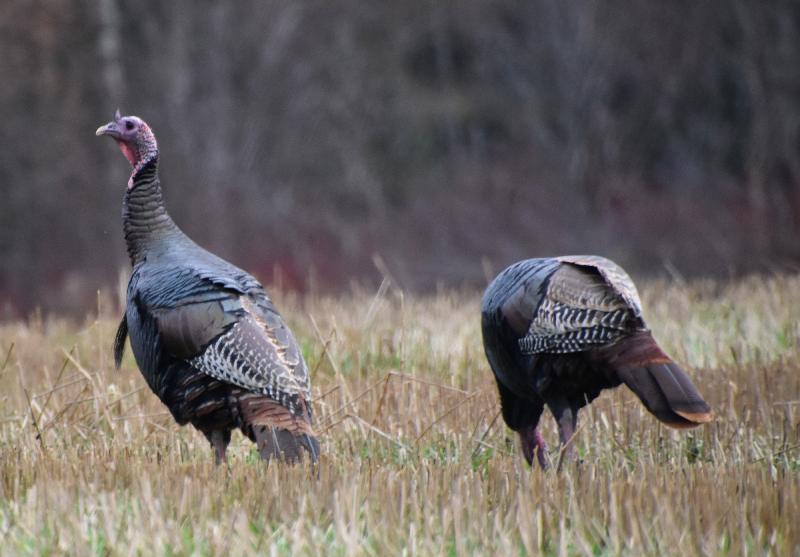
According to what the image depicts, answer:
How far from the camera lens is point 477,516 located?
384 cm

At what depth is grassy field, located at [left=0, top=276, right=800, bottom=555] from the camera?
3605mm

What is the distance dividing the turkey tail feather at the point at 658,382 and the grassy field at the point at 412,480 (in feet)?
0.63

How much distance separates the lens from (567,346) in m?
4.90

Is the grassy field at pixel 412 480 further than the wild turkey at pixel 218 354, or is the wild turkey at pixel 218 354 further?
the wild turkey at pixel 218 354

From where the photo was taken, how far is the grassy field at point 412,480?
361cm

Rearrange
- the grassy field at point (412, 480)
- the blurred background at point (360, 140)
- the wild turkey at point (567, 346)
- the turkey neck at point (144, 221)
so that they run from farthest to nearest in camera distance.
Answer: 1. the blurred background at point (360, 140)
2. the turkey neck at point (144, 221)
3. the wild turkey at point (567, 346)
4. the grassy field at point (412, 480)

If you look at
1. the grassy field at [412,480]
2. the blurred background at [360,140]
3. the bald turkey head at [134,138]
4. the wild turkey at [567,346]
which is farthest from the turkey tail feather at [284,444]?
the blurred background at [360,140]

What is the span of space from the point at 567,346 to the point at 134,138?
7.49ft

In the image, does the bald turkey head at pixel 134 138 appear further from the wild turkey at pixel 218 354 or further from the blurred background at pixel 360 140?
the blurred background at pixel 360 140

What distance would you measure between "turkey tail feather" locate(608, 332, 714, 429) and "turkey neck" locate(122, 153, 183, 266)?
2.02 metres

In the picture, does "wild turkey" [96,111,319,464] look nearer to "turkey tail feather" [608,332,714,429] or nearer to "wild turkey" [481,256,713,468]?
"wild turkey" [481,256,713,468]

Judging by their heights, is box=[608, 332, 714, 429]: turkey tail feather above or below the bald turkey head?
below

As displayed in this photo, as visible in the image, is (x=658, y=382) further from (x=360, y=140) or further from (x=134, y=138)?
(x=360, y=140)

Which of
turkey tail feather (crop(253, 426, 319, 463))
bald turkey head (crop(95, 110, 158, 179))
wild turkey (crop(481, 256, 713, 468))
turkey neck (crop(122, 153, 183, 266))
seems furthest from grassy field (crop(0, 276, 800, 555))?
bald turkey head (crop(95, 110, 158, 179))
